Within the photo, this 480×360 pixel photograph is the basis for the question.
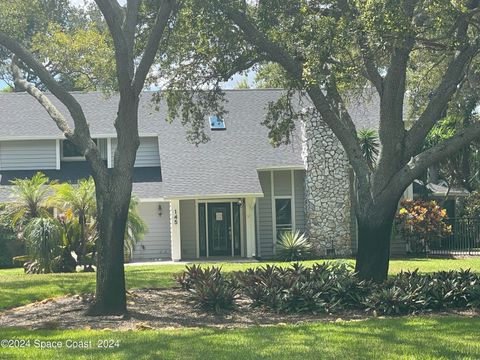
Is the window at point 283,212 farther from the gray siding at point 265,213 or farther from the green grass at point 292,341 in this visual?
the green grass at point 292,341

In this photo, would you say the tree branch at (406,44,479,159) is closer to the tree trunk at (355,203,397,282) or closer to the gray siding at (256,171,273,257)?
the tree trunk at (355,203,397,282)

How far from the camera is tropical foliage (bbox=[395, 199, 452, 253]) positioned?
82.4 ft

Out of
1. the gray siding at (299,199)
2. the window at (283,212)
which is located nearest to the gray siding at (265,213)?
the window at (283,212)

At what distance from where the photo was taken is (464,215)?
27625 mm

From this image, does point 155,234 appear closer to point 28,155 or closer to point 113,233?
point 28,155

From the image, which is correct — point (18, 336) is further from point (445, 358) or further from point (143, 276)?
point (143, 276)

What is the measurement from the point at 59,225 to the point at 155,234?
6975 mm

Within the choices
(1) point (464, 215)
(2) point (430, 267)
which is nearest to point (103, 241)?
(2) point (430, 267)

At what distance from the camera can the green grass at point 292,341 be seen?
7.94m

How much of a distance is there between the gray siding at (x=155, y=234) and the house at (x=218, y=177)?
0.04 meters

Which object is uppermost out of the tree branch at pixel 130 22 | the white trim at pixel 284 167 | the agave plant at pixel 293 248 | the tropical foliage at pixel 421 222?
the tree branch at pixel 130 22

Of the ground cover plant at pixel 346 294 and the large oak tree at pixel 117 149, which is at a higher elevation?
the large oak tree at pixel 117 149

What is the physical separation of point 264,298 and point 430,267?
8964mm

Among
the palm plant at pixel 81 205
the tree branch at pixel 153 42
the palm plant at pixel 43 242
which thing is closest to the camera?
the tree branch at pixel 153 42
